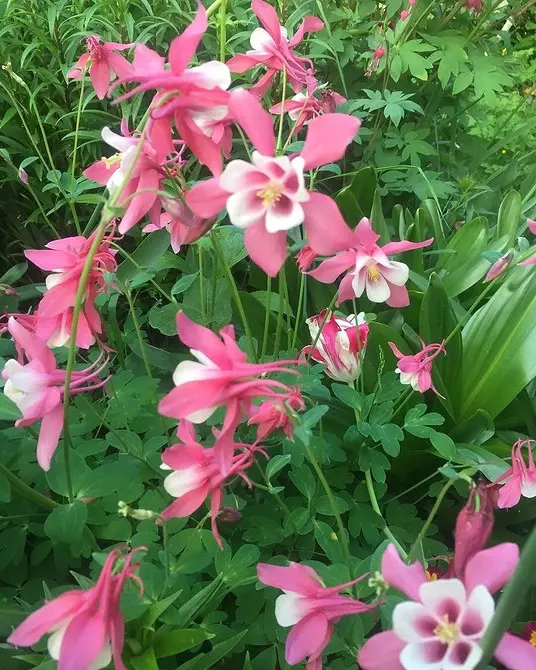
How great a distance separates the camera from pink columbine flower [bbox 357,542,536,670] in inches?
13.8

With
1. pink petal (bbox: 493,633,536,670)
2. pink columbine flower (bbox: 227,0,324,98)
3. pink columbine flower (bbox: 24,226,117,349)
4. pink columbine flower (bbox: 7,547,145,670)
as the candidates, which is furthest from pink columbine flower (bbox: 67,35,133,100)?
pink petal (bbox: 493,633,536,670)

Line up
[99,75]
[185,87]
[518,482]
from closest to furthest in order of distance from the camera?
[185,87]
[518,482]
[99,75]

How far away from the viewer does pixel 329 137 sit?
1.40 feet

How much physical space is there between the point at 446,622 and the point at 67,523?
1.29 ft

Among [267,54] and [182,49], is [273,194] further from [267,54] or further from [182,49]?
[267,54]

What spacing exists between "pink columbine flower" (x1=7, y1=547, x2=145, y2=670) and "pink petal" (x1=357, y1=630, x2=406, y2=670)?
162mm

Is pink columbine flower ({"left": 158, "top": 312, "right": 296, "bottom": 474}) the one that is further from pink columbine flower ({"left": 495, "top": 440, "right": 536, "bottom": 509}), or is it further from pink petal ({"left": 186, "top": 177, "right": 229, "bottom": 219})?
pink columbine flower ({"left": 495, "top": 440, "right": 536, "bottom": 509})

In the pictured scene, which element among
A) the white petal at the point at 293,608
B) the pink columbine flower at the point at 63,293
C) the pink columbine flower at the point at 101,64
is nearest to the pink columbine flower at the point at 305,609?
the white petal at the point at 293,608

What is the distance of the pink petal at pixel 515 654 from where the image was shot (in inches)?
14.4

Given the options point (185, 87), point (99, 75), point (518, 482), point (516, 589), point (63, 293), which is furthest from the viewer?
point (99, 75)

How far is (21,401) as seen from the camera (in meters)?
0.51

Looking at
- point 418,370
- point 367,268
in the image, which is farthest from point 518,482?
point 367,268

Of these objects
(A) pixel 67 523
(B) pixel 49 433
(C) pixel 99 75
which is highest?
(C) pixel 99 75

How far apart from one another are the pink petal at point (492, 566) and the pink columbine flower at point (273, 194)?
227mm
